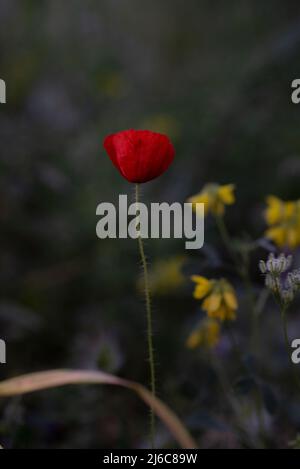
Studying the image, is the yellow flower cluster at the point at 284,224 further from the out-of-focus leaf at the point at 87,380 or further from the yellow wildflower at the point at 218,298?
the out-of-focus leaf at the point at 87,380

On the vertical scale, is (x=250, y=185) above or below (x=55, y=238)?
above

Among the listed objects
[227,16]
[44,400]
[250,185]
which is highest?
[227,16]

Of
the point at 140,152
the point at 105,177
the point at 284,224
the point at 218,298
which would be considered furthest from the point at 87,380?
the point at 105,177

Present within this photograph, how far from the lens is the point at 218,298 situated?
1.07m

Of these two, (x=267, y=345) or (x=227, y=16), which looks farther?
(x=227, y=16)

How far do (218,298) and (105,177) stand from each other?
4.92ft

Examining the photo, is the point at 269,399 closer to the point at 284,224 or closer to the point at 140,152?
the point at 284,224

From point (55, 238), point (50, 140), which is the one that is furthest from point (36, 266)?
point (50, 140)

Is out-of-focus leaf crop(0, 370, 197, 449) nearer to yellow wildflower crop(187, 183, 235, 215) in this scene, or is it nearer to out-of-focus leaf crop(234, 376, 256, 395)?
out-of-focus leaf crop(234, 376, 256, 395)

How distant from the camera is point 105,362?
4.28 feet

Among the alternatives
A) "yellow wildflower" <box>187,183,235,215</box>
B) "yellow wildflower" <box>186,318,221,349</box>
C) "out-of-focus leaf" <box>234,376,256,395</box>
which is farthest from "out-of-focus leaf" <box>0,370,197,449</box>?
"yellow wildflower" <box>187,183,235,215</box>
